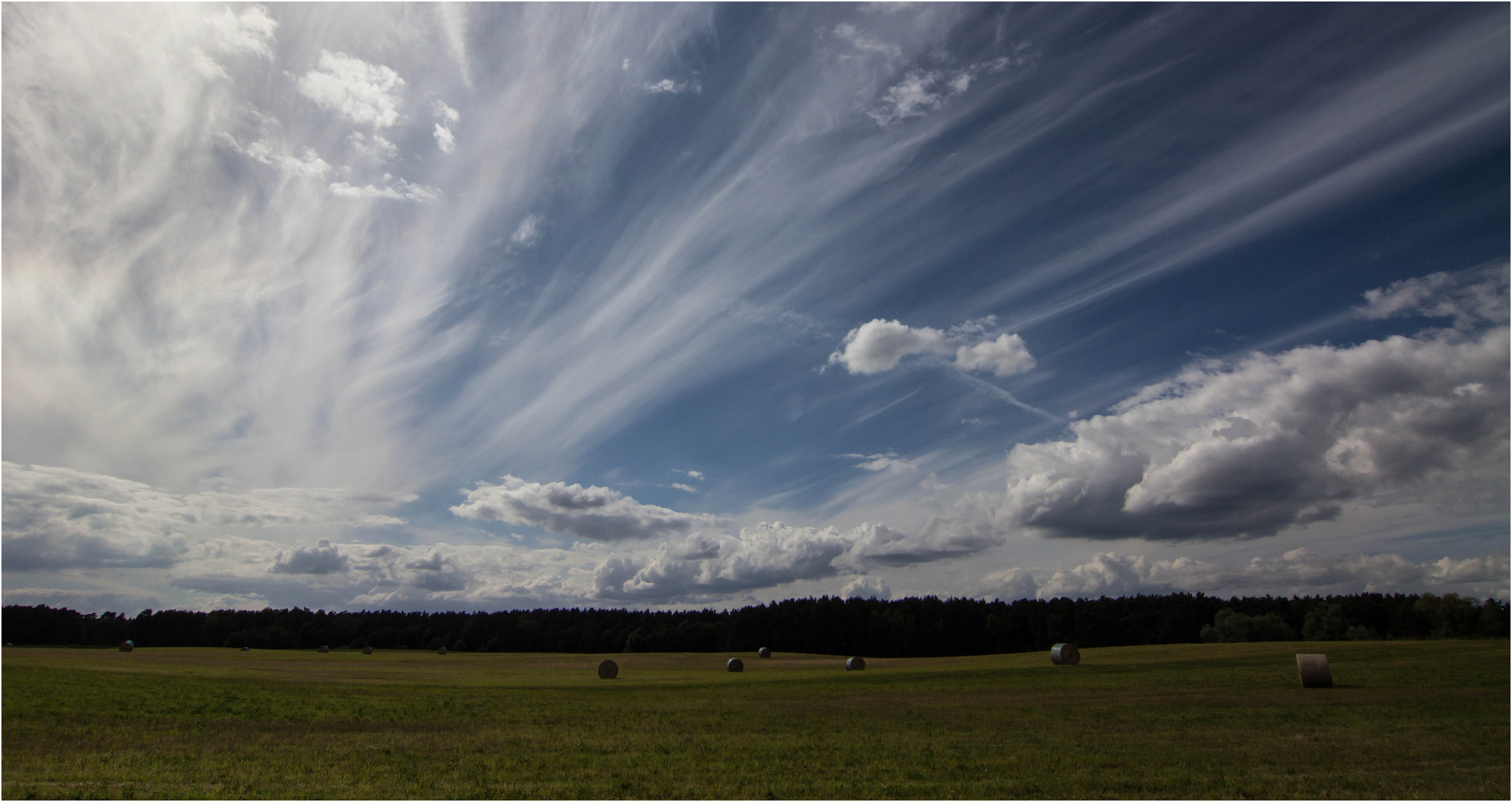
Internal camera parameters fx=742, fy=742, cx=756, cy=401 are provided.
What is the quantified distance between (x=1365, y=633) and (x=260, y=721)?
123 metres

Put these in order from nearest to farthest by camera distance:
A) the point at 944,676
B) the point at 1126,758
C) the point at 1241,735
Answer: the point at 1126,758
the point at 1241,735
the point at 944,676

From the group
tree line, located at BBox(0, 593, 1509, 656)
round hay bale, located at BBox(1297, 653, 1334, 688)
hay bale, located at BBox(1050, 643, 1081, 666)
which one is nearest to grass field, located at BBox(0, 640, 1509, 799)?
round hay bale, located at BBox(1297, 653, 1334, 688)

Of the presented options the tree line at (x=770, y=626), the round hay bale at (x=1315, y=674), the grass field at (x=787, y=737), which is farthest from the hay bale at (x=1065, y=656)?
the tree line at (x=770, y=626)

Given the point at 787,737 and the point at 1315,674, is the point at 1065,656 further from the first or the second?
the point at 787,737

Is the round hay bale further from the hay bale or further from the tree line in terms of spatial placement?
the tree line

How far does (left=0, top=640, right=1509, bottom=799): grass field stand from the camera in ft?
48.4

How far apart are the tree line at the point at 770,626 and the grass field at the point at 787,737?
292 feet

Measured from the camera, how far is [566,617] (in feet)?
526

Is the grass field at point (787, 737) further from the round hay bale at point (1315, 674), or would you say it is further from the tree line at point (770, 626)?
the tree line at point (770, 626)

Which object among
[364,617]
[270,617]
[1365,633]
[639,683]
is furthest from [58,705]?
[270,617]

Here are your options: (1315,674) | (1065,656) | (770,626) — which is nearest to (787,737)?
(1315,674)

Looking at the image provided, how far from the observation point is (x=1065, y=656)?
49562mm

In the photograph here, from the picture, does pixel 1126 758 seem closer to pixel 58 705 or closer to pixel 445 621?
pixel 58 705

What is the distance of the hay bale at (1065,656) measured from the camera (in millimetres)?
49406
